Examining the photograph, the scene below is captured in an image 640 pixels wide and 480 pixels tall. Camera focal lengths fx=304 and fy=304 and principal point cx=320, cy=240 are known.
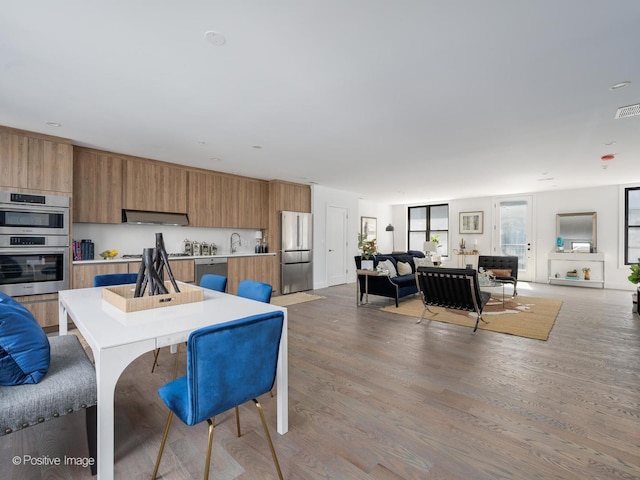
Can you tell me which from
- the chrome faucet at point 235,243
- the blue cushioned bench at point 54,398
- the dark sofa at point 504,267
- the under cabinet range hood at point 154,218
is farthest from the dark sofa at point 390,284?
the blue cushioned bench at point 54,398

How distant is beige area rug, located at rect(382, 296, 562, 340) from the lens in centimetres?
419

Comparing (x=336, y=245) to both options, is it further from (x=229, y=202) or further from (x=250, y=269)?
(x=229, y=202)

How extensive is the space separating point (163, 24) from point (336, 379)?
2.97 metres

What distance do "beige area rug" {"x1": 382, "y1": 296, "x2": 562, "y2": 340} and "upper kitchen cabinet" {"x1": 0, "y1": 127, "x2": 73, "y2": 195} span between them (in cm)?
522

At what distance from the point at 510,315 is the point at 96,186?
22.3 ft

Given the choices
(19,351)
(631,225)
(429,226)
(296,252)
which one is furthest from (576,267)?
(19,351)

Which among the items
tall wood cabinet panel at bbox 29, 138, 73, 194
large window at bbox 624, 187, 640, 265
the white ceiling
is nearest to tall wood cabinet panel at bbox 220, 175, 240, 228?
the white ceiling

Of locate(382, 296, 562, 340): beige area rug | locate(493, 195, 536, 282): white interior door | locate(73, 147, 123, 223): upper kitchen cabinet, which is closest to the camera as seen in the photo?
locate(382, 296, 562, 340): beige area rug

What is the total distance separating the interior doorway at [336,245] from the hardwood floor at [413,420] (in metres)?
4.38

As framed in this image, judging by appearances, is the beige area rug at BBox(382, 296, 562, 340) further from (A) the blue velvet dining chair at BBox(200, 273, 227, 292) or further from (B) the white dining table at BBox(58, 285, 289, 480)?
(B) the white dining table at BBox(58, 285, 289, 480)

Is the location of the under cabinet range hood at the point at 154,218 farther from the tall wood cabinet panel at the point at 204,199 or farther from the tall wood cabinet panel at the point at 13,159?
the tall wood cabinet panel at the point at 13,159

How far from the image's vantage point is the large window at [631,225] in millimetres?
7285

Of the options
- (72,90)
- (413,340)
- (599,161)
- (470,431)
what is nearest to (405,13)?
(470,431)

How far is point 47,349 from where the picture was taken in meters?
1.58
